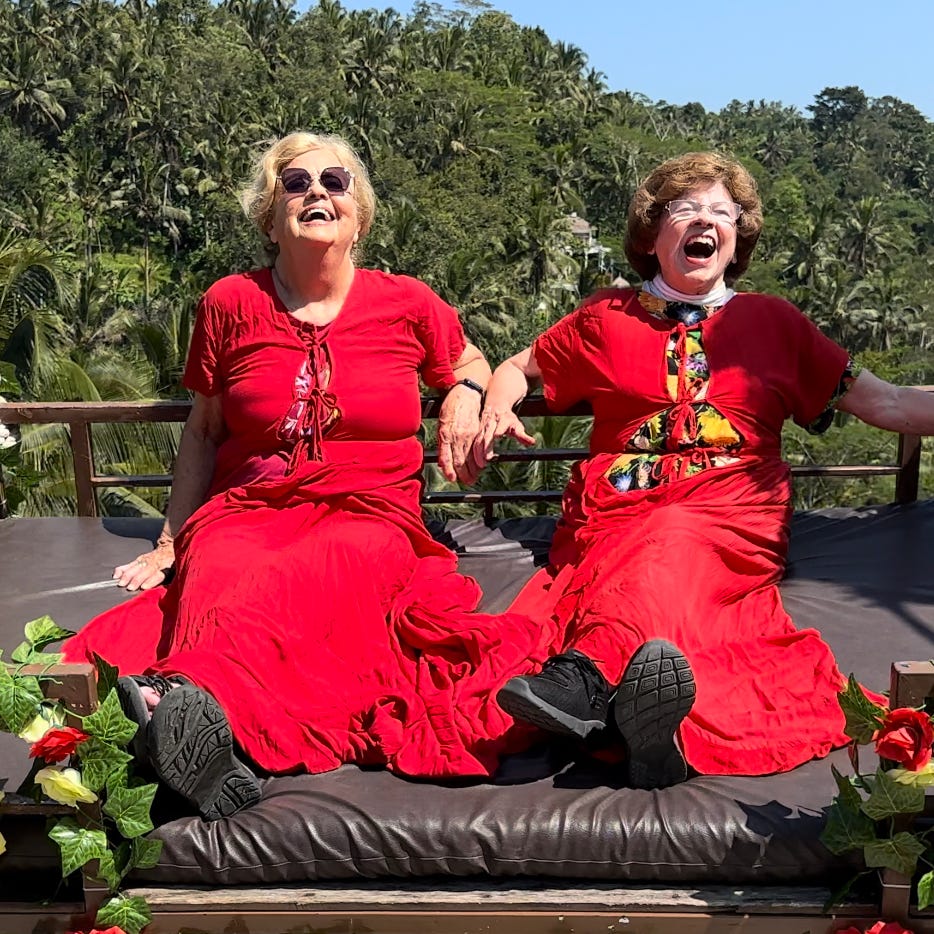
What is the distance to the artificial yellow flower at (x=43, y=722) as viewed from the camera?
226 centimetres

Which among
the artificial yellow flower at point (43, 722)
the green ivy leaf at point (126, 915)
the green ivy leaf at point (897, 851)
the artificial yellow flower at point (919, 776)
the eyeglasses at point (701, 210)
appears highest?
the eyeglasses at point (701, 210)

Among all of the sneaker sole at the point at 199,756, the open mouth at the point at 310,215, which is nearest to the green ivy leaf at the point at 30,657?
the sneaker sole at the point at 199,756

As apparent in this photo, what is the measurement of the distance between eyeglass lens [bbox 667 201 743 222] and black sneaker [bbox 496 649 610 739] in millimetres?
1609

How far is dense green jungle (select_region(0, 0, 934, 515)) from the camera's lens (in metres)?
31.8

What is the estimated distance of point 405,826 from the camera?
243 cm

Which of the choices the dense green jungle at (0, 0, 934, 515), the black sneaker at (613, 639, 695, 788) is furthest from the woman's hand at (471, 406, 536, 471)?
the dense green jungle at (0, 0, 934, 515)

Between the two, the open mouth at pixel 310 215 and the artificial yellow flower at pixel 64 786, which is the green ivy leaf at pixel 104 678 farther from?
the open mouth at pixel 310 215

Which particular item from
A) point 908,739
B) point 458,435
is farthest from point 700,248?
point 908,739

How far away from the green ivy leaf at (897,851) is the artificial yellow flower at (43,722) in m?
1.69

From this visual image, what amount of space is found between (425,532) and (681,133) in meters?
63.5

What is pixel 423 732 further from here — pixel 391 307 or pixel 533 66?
pixel 533 66

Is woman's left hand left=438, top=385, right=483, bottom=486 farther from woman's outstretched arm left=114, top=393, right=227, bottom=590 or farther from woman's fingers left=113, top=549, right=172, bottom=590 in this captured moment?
woman's fingers left=113, top=549, right=172, bottom=590

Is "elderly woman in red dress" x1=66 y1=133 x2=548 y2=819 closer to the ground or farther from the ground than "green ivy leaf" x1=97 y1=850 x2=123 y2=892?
farther from the ground

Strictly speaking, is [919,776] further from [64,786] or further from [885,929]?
[64,786]
